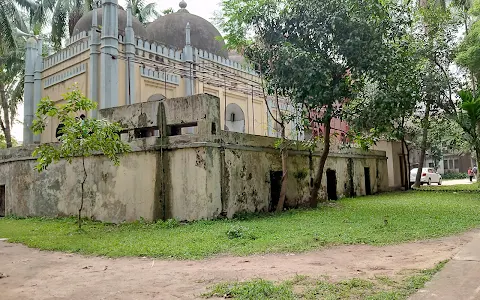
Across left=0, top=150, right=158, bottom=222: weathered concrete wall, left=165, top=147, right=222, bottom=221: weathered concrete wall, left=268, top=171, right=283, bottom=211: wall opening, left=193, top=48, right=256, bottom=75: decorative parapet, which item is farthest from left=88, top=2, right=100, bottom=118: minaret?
left=268, top=171, right=283, bottom=211: wall opening

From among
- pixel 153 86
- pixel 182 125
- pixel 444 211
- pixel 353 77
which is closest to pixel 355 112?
pixel 353 77

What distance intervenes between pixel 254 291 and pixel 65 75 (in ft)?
48.3

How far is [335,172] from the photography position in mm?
16344

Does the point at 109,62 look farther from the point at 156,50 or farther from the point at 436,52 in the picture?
the point at 436,52

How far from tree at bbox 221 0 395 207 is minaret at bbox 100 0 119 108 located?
5146mm

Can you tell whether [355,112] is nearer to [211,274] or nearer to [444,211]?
[444,211]

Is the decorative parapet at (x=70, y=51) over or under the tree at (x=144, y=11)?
under

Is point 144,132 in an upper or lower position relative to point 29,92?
lower

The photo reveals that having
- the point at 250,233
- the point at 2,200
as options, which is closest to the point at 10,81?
the point at 2,200

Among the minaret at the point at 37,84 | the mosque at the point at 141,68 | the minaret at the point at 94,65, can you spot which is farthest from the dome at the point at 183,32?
the minaret at the point at 37,84

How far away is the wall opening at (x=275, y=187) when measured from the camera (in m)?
12.2

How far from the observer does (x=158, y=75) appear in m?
16.5

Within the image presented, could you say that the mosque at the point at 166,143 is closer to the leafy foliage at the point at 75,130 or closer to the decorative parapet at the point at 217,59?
the decorative parapet at the point at 217,59

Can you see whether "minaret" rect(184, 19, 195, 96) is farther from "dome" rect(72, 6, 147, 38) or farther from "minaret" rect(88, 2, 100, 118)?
"minaret" rect(88, 2, 100, 118)
